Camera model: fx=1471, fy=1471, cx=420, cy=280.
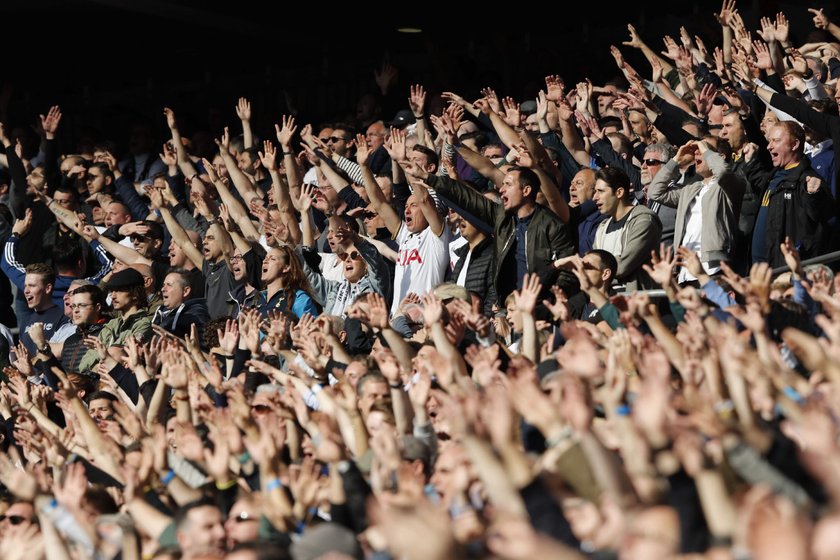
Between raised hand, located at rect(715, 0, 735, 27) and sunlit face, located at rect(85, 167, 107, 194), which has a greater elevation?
raised hand, located at rect(715, 0, 735, 27)

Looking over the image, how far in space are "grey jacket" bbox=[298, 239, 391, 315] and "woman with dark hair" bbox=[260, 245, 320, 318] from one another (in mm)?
203

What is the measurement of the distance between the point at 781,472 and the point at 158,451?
2702 mm

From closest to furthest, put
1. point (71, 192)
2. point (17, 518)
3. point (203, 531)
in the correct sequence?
point (203, 531) → point (17, 518) → point (71, 192)

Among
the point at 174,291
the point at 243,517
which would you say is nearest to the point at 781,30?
the point at 174,291

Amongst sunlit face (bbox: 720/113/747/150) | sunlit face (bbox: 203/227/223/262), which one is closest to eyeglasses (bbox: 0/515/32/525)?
sunlit face (bbox: 203/227/223/262)

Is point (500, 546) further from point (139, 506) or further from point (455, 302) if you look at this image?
point (455, 302)

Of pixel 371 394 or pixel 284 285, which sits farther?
pixel 284 285

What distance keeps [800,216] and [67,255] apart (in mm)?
5746

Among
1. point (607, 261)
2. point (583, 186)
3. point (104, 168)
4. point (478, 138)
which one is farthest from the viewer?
point (104, 168)

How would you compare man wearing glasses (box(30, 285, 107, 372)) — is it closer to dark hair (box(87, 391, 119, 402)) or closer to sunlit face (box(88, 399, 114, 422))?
dark hair (box(87, 391, 119, 402))

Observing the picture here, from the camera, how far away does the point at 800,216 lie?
26.4 feet

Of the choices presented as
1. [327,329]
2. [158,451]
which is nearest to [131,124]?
[327,329]

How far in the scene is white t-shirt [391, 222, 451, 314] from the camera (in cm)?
902

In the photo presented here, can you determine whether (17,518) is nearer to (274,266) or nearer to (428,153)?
(274,266)
